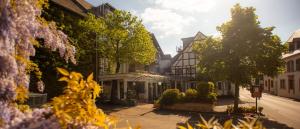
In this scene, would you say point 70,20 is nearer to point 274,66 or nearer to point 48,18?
point 48,18

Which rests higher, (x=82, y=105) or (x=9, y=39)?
(x=9, y=39)

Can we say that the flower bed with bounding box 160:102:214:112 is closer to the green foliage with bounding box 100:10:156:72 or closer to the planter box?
the planter box

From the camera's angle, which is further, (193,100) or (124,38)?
(124,38)

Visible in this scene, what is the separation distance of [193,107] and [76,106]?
20384 mm

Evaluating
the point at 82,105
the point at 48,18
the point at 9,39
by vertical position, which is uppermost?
the point at 48,18

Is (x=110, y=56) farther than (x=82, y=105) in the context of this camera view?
Yes

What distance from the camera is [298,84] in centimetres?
3591

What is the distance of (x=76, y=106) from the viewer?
89.7 inches

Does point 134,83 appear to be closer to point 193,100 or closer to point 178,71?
point 193,100

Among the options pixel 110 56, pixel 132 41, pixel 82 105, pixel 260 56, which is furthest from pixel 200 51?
pixel 82 105

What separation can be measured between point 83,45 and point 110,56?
2.75 metres

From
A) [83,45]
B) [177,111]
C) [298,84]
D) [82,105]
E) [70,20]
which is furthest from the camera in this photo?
[298,84]

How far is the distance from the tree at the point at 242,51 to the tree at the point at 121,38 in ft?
23.5

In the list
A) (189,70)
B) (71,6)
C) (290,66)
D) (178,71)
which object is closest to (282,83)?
Result: (290,66)
